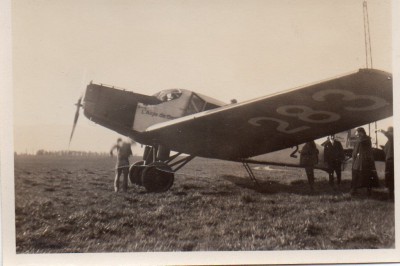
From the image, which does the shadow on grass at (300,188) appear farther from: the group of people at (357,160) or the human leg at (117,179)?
the human leg at (117,179)

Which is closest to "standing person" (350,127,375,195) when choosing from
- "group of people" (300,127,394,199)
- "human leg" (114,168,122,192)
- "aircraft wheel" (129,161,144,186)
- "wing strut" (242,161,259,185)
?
"group of people" (300,127,394,199)

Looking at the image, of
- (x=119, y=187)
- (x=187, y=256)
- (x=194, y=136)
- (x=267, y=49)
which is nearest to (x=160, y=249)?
(x=187, y=256)

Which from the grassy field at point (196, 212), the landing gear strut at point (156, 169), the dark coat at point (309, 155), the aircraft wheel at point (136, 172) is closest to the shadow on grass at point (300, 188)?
the grassy field at point (196, 212)

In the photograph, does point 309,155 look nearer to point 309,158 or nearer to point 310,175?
point 309,158

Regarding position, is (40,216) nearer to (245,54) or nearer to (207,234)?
(207,234)

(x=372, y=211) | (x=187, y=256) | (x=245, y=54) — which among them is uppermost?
(x=245, y=54)

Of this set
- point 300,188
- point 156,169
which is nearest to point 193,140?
point 156,169
